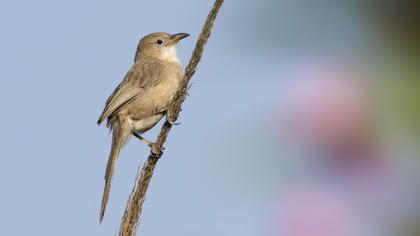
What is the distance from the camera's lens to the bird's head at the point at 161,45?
24.8 feet

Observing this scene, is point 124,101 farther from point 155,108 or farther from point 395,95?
point 395,95

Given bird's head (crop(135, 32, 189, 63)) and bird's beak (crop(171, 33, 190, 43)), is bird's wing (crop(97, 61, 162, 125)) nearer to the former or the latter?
bird's head (crop(135, 32, 189, 63))

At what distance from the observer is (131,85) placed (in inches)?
265


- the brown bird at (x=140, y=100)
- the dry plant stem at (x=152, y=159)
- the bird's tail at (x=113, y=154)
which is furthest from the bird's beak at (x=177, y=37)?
the dry plant stem at (x=152, y=159)

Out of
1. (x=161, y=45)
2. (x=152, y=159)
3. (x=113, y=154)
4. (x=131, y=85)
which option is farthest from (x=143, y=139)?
(x=152, y=159)

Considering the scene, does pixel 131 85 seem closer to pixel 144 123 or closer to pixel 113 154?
pixel 144 123

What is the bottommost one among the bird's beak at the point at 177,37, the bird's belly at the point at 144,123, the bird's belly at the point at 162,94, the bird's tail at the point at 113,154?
the bird's tail at the point at 113,154

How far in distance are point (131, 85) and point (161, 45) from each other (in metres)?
1.23

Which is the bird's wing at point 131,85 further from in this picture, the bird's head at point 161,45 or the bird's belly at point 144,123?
the bird's head at point 161,45

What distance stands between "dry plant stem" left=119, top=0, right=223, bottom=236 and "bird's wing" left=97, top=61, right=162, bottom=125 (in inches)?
97.9

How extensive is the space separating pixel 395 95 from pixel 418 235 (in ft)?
0.75

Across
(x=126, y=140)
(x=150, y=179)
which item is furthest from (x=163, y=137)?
(x=126, y=140)

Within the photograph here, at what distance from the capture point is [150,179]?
11.7 feet

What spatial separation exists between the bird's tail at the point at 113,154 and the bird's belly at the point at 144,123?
0.55 feet
